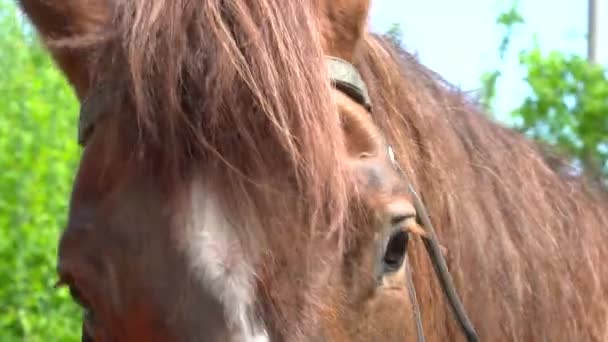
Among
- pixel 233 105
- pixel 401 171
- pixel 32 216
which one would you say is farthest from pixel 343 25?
pixel 32 216

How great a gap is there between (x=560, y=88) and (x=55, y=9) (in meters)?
7.16

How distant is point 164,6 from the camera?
2.37 m

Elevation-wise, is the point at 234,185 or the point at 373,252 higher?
the point at 234,185

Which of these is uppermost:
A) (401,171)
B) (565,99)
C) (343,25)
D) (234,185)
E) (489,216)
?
(343,25)

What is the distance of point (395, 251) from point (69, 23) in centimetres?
96

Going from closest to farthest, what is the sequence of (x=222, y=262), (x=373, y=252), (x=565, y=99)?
(x=222, y=262), (x=373, y=252), (x=565, y=99)

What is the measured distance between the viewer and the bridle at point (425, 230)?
258cm

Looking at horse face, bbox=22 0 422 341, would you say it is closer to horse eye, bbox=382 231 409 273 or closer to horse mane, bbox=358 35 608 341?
horse eye, bbox=382 231 409 273

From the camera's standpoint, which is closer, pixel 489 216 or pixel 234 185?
pixel 234 185

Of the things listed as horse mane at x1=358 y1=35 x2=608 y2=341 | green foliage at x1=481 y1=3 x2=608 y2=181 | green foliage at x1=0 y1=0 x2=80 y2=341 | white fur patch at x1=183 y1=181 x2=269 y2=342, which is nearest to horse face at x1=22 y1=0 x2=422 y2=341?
white fur patch at x1=183 y1=181 x2=269 y2=342

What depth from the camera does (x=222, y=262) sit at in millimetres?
2215

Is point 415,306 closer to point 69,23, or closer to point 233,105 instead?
point 233,105

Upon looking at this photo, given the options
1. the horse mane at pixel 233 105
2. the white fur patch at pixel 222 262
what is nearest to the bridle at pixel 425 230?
the horse mane at pixel 233 105

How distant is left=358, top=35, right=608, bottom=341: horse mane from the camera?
9.17ft
